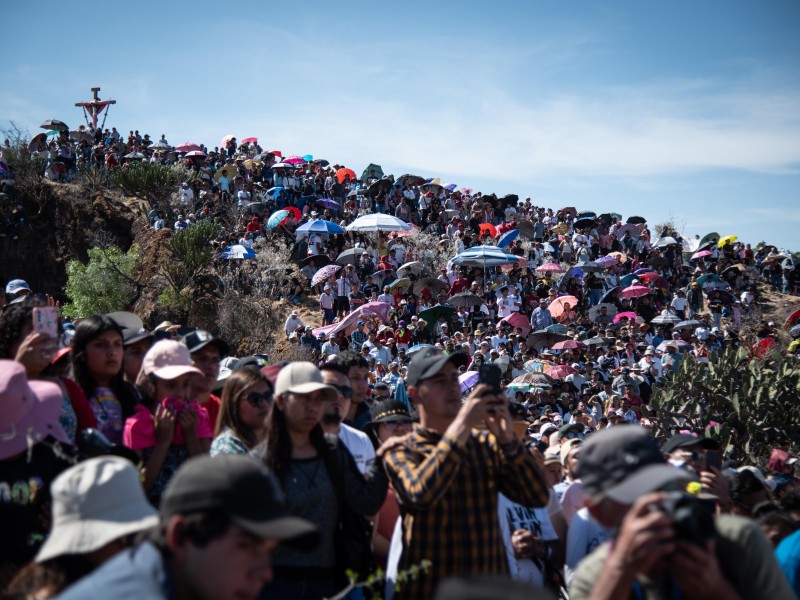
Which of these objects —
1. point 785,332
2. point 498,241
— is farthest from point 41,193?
point 785,332

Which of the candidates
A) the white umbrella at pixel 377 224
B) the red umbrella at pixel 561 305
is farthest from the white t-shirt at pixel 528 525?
the white umbrella at pixel 377 224

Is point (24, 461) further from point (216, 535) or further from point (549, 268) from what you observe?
point (549, 268)

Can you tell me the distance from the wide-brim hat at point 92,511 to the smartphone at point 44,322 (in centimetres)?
149

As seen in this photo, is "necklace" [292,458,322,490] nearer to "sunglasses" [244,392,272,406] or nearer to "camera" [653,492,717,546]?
"sunglasses" [244,392,272,406]

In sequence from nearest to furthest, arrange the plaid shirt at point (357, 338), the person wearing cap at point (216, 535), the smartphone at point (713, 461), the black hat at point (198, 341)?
the person wearing cap at point (216, 535), the smartphone at point (713, 461), the black hat at point (198, 341), the plaid shirt at point (357, 338)

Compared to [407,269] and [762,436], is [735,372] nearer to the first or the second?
[762,436]

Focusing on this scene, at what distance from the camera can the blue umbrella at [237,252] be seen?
79.0 ft

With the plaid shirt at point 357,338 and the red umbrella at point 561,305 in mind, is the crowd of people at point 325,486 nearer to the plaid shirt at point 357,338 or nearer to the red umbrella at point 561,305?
the plaid shirt at point 357,338

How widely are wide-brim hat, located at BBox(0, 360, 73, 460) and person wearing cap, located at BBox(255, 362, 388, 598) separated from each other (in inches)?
35.6

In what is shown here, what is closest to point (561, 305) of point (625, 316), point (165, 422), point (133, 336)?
point (625, 316)

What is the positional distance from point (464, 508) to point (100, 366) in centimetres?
209

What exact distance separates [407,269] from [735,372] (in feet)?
45.9

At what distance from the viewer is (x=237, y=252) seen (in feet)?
79.3

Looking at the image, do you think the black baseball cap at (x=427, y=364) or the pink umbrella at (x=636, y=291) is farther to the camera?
the pink umbrella at (x=636, y=291)
